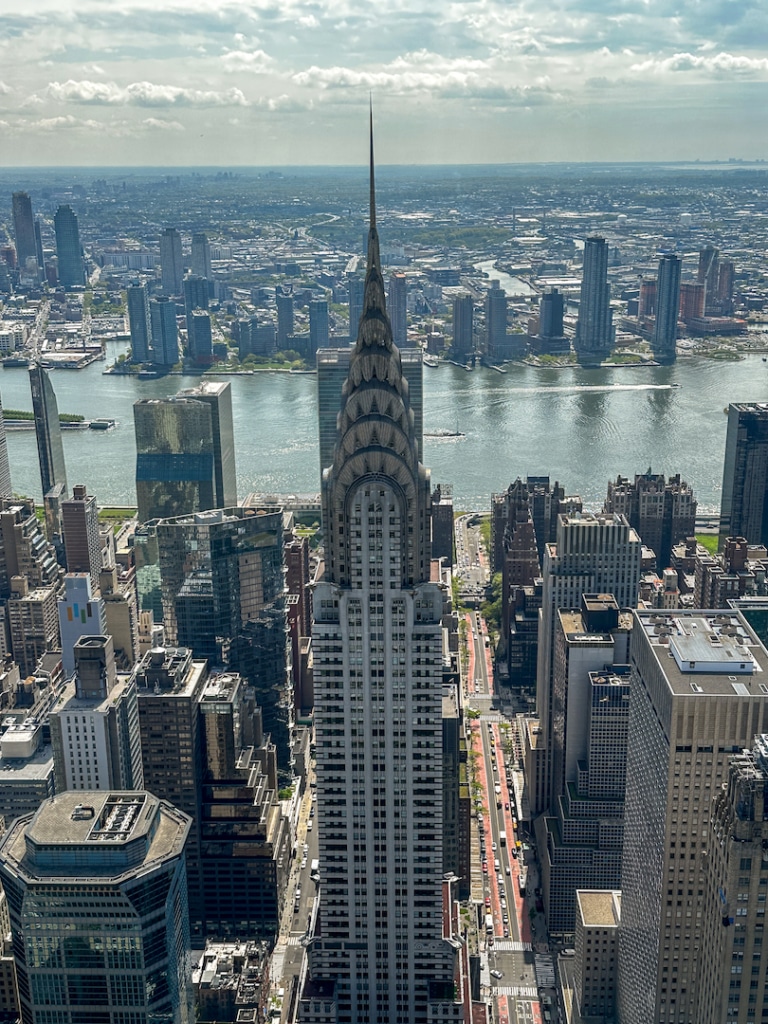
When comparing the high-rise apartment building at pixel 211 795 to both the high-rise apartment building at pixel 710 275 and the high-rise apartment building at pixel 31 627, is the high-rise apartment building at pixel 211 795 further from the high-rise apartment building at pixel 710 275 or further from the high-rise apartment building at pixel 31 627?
the high-rise apartment building at pixel 710 275

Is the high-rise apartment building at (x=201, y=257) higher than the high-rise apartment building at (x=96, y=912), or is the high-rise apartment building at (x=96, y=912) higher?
the high-rise apartment building at (x=201, y=257)

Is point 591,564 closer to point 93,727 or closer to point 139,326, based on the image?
point 93,727

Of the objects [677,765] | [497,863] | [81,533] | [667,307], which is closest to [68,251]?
[667,307]

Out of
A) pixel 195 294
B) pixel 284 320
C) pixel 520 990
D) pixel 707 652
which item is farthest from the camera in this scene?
pixel 195 294

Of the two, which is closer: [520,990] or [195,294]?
[520,990]

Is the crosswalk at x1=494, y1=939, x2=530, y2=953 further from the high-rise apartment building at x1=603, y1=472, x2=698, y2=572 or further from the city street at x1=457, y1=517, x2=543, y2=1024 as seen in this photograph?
the high-rise apartment building at x1=603, y1=472, x2=698, y2=572

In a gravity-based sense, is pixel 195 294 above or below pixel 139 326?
above

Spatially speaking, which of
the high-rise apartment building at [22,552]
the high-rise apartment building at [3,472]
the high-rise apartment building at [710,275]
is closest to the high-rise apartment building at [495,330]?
the high-rise apartment building at [710,275]
